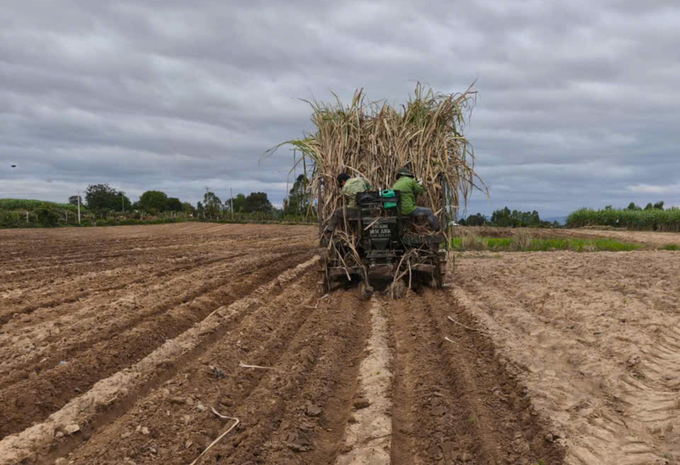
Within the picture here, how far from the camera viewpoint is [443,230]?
8820 millimetres

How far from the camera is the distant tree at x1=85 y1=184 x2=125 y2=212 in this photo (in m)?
77.2

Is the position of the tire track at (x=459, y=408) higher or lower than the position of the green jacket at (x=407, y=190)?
lower

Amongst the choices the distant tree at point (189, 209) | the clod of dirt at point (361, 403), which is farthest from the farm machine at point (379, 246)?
the distant tree at point (189, 209)

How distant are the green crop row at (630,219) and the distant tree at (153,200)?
198 ft

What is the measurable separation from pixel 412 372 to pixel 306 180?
206 inches

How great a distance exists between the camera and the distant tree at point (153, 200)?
8156cm

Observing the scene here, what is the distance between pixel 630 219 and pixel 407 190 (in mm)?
37000

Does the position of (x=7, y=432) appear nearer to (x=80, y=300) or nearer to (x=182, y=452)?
(x=182, y=452)

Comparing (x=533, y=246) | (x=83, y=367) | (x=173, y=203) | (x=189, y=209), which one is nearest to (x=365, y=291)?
(x=83, y=367)

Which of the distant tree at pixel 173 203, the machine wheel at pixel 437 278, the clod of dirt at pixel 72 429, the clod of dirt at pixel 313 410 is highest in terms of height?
the distant tree at pixel 173 203

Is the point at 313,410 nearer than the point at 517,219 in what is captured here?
Yes

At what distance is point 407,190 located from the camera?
8180 millimetres

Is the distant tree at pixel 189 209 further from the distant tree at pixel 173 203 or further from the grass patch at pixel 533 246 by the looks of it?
the grass patch at pixel 533 246

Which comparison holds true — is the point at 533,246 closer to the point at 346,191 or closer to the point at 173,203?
the point at 346,191
